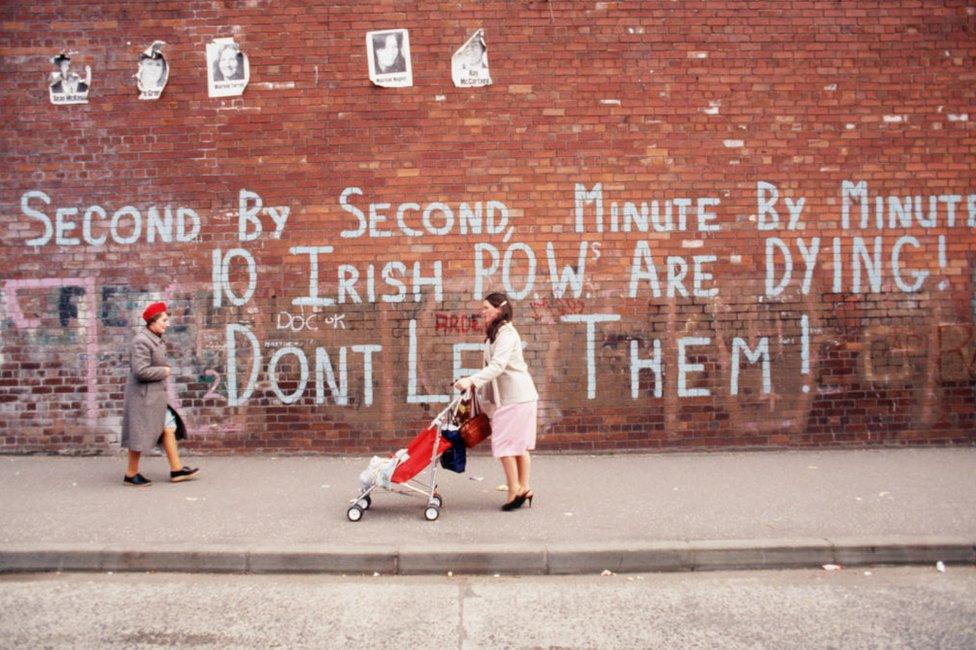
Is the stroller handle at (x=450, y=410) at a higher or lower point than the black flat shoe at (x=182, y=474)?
higher

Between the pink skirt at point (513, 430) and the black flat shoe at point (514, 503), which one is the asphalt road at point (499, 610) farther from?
the pink skirt at point (513, 430)

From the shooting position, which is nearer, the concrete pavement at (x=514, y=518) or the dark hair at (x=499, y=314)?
the concrete pavement at (x=514, y=518)

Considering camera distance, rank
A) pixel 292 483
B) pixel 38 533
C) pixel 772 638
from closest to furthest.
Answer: pixel 772 638 < pixel 38 533 < pixel 292 483

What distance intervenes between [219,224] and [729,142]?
18.8 feet

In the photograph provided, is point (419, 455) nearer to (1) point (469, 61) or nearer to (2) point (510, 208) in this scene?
(2) point (510, 208)

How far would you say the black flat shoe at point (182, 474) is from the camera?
772 cm

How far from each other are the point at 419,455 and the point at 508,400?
2.77ft

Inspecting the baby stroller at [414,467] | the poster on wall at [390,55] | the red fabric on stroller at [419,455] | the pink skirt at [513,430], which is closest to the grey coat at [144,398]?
the baby stroller at [414,467]

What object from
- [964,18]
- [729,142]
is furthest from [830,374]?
[964,18]

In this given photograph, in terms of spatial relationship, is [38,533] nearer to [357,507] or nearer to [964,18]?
[357,507]

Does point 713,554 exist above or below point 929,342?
below

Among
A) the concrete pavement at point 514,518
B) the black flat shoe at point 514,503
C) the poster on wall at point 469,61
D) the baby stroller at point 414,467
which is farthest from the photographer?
the poster on wall at point 469,61

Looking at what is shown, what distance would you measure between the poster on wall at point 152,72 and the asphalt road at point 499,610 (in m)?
5.58

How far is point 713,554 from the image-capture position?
5.54m
